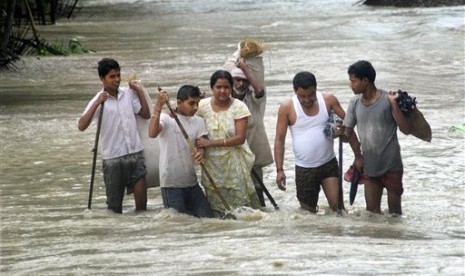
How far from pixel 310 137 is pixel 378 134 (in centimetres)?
55

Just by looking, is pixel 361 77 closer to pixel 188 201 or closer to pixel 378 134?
pixel 378 134

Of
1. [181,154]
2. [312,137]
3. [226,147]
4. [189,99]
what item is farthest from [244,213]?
[189,99]

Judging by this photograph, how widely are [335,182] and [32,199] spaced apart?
3400 millimetres

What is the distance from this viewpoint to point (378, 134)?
9.45 m

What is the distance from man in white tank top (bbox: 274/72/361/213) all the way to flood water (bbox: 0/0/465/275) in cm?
31

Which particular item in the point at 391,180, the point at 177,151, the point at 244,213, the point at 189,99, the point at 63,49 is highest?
the point at 189,99

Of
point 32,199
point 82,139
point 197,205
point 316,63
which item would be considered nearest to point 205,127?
point 197,205

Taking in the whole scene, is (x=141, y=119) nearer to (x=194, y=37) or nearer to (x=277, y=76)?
(x=277, y=76)

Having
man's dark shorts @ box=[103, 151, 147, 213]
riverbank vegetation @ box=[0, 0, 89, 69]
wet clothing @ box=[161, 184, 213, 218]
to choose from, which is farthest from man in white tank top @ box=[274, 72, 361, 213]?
riverbank vegetation @ box=[0, 0, 89, 69]

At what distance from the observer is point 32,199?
38.8 feet

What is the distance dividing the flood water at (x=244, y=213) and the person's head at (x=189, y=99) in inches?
34.2

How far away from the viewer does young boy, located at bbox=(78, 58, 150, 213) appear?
9.88m

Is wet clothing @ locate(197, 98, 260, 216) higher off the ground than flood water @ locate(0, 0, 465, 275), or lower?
higher

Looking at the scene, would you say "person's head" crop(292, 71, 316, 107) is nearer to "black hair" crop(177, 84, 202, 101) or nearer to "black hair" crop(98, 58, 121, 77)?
"black hair" crop(177, 84, 202, 101)
